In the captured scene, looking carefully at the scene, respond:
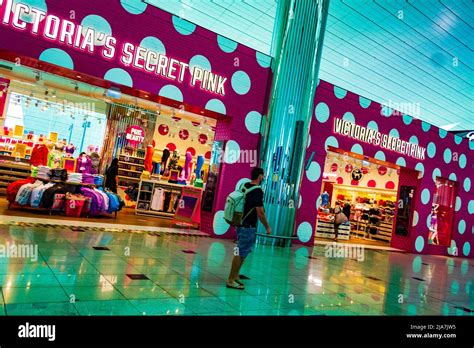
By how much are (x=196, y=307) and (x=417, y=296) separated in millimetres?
3397

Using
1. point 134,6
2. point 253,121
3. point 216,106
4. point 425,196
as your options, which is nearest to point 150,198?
point 216,106

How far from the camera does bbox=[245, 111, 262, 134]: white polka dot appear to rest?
809 cm

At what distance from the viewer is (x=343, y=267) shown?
650 centimetres

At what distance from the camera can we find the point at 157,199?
9852 mm

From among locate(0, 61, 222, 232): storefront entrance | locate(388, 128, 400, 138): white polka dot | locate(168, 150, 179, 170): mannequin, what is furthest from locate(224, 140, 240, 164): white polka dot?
locate(388, 128, 400, 138): white polka dot

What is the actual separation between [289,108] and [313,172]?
2.08 metres

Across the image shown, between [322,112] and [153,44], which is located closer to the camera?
[153,44]

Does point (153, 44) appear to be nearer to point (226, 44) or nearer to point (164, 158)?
point (226, 44)

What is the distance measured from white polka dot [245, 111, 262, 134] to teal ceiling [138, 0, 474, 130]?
2.77m

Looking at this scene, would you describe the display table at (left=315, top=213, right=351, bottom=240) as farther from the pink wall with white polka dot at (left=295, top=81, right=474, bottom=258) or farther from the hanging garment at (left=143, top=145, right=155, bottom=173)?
the hanging garment at (left=143, top=145, right=155, bottom=173)

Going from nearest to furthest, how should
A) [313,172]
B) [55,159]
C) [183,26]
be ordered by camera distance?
[183,26]
[313,172]
[55,159]

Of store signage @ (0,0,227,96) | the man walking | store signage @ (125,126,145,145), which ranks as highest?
store signage @ (0,0,227,96)

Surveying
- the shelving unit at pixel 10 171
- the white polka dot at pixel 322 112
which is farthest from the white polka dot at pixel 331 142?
the shelving unit at pixel 10 171

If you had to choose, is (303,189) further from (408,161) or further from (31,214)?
(31,214)
